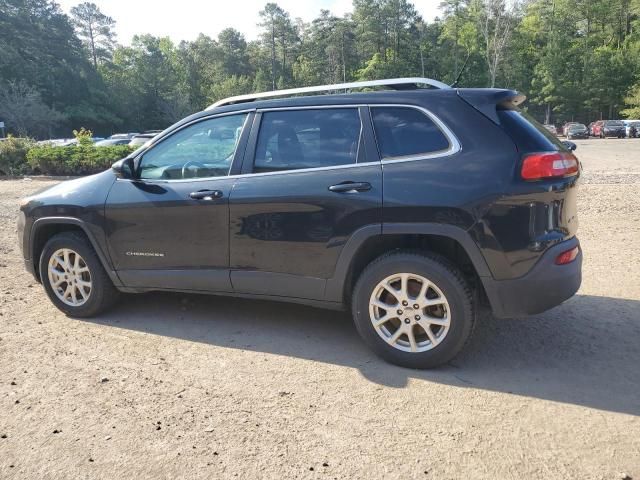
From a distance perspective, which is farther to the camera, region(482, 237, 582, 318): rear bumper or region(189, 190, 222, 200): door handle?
region(189, 190, 222, 200): door handle

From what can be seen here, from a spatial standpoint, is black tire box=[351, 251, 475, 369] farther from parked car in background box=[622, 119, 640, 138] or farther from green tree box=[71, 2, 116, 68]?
green tree box=[71, 2, 116, 68]

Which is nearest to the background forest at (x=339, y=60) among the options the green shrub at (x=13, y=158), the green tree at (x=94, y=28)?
the green tree at (x=94, y=28)

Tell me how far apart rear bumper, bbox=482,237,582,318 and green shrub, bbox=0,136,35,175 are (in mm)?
20220

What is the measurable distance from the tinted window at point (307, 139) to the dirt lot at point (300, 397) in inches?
53.9

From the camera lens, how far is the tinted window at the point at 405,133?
3.44 metres

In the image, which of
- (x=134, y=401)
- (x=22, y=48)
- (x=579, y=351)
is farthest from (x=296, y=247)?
(x=22, y=48)

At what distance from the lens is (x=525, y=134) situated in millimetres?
3344

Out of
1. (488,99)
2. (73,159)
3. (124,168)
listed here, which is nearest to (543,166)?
(488,99)

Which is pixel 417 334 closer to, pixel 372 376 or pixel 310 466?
pixel 372 376

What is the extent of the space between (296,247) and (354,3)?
86157 mm

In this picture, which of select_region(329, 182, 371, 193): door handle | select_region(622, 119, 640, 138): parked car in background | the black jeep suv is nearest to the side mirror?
the black jeep suv

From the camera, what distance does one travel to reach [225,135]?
4.12 m

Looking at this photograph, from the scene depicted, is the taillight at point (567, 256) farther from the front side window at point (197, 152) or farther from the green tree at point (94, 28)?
the green tree at point (94, 28)

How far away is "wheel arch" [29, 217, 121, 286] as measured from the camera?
440cm
